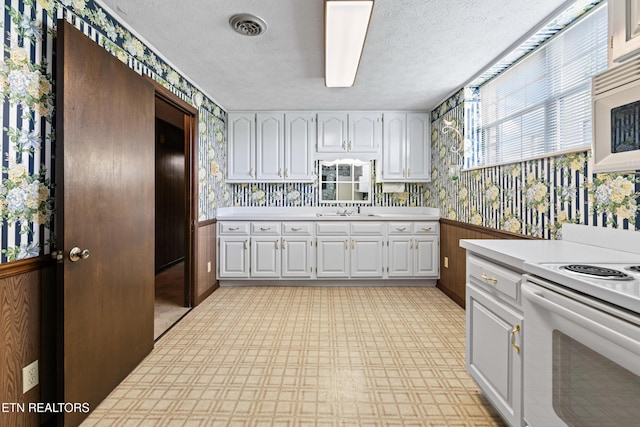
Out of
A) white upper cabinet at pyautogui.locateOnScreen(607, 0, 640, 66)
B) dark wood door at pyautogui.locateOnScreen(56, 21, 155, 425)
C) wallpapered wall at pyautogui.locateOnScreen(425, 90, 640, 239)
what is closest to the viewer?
white upper cabinet at pyautogui.locateOnScreen(607, 0, 640, 66)

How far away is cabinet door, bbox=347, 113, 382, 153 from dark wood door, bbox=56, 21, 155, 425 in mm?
2516

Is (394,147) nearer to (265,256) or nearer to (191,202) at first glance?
(265,256)

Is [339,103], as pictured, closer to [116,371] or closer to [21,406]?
[116,371]

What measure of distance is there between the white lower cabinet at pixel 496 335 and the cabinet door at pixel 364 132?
2631 millimetres

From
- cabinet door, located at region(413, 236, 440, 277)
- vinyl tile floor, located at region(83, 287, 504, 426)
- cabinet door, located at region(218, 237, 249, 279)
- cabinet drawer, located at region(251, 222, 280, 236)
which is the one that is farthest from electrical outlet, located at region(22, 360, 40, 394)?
cabinet door, located at region(413, 236, 440, 277)

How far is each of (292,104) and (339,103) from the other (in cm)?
59

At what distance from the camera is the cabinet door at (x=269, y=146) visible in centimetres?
404

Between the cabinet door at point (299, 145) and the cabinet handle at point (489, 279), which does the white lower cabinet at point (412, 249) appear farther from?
the cabinet handle at point (489, 279)

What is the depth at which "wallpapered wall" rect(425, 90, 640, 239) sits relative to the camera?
4.97 feet

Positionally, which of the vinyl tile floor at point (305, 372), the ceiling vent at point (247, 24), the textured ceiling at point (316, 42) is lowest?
the vinyl tile floor at point (305, 372)

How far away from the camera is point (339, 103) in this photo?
3.71 metres

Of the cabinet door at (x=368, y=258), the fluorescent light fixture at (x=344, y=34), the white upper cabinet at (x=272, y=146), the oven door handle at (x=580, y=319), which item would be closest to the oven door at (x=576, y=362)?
the oven door handle at (x=580, y=319)

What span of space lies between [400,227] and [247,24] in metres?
2.76

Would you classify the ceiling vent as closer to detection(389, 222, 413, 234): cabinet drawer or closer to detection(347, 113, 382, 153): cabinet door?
detection(347, 113, 382, 153): cabinet door
